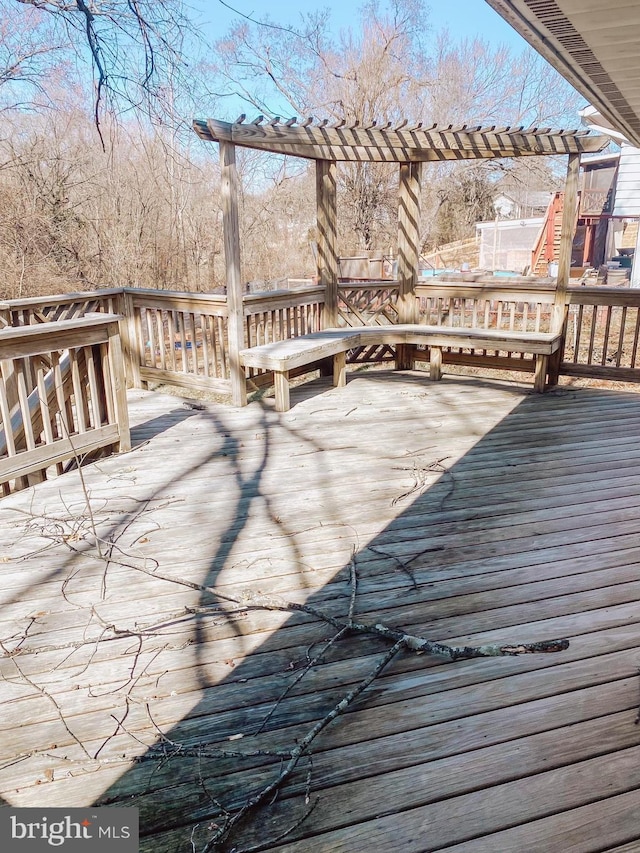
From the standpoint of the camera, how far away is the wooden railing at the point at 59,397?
3479mm

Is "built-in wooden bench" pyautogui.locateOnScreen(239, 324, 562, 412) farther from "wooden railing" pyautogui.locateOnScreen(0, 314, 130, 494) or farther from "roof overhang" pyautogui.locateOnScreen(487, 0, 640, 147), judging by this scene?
"roof overhang" pyautogui.locateOnScreen(487, 0, 640, 147)

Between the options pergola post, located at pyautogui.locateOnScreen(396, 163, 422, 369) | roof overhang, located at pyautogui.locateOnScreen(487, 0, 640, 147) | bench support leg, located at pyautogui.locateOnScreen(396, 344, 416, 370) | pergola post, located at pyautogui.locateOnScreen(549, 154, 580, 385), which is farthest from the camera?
bench support leg, located at pyautogui.locateOnScreen(396, 344, 416, 370)

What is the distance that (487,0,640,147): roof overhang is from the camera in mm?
1967

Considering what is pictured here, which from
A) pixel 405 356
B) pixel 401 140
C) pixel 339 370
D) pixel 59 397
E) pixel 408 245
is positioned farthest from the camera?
pixel 405 356

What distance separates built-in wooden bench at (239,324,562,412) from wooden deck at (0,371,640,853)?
111 centimetres

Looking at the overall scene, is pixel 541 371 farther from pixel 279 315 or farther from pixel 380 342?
pixel 279 315

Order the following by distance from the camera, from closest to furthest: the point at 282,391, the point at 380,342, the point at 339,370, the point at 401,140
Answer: the point at 282,391 → the point at 401,140 → the point at 339,370 → the point at 380,342

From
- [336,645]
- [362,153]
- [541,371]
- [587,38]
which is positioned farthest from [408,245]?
[336,645]

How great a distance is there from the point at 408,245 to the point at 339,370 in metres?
1.58

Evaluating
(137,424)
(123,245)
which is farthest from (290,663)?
(123,245)

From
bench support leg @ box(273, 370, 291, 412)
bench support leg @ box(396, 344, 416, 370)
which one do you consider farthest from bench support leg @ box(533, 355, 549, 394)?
bench support leg @ box(273, 370, 291, 412)

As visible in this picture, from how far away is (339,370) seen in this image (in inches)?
239

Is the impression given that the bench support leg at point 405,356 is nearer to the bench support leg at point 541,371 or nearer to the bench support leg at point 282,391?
the bench support leg at point 541,371

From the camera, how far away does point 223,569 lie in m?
2.74
